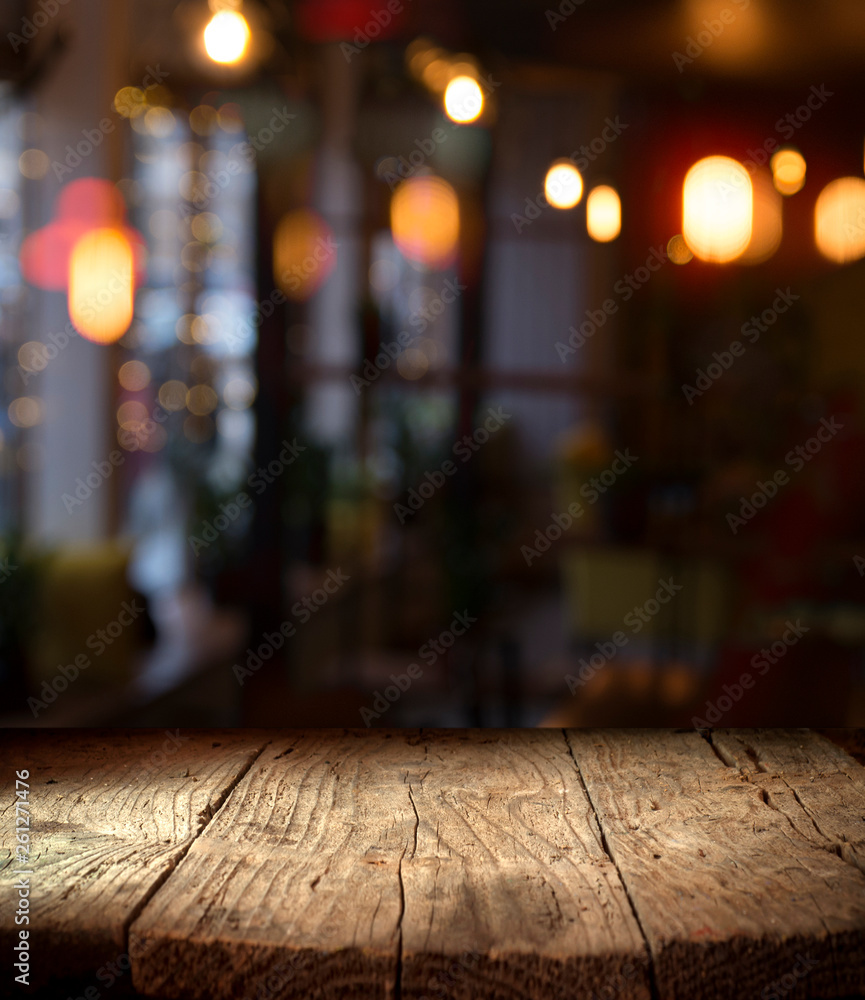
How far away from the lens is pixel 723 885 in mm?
616

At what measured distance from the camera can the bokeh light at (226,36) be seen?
4.52 feet

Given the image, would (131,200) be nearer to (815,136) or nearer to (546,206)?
(546,206)

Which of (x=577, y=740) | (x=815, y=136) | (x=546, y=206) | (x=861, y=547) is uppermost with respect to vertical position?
(x=815, y=136)

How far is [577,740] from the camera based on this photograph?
943mm

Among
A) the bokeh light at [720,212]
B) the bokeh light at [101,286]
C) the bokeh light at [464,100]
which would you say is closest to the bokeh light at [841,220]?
the bokeh light at [720,212]

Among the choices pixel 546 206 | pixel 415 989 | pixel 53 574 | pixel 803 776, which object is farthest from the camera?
pixel 53 574

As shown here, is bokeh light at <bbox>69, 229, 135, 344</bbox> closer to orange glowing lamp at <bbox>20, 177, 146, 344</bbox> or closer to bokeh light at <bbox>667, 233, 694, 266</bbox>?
orange glowing lamp at <bbox>20, 177, 146, 344</bbox>

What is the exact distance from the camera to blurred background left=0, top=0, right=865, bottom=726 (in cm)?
139

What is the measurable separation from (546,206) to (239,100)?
0.54 metres

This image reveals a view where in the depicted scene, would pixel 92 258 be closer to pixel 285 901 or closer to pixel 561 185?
pixel 561 185

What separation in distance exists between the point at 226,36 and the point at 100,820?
1207mm

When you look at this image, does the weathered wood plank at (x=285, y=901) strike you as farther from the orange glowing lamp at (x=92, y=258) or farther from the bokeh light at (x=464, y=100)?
the bokeh light at (x=464, y=100)

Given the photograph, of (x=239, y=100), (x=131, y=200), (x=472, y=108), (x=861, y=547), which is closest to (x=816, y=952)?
(x=861, y=547)

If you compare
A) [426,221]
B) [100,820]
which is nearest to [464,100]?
[426,221]
